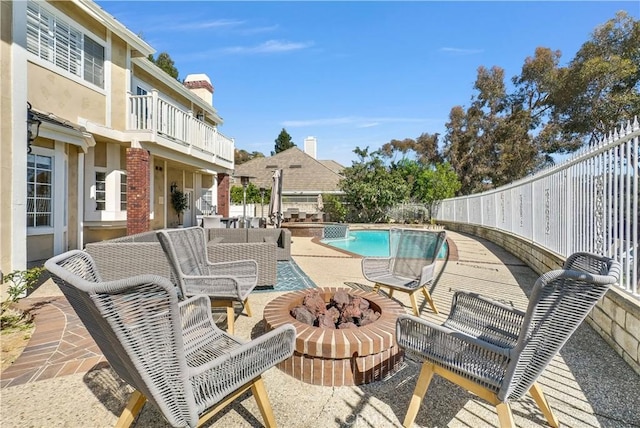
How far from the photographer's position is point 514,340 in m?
2.42

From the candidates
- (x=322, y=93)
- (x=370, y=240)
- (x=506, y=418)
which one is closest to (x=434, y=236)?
(x=506, y=418)

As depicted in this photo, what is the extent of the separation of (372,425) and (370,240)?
13803 millimetres

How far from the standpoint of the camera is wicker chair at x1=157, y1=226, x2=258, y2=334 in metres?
3.54

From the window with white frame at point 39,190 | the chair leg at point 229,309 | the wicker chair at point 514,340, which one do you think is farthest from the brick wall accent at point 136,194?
the wicker chair at point 514,340

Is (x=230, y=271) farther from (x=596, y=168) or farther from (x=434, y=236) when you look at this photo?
(x=596, y=168)

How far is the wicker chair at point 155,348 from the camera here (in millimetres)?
1368

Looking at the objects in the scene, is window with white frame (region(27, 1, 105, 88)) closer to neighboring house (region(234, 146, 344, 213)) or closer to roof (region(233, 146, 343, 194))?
neighboring house (region(234, 146, 344, 213))

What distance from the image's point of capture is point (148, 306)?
1.41 m

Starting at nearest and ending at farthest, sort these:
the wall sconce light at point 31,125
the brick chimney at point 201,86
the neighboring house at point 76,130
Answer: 1. the neighboring house at point 76,130
2. the wall sconce light at point 31,125
3. the brick chimney at point 201,86

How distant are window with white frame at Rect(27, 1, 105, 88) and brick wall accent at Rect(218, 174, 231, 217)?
7.32 metres

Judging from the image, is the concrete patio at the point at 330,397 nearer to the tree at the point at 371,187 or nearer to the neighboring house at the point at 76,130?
the neighboring house at the point at 76,130

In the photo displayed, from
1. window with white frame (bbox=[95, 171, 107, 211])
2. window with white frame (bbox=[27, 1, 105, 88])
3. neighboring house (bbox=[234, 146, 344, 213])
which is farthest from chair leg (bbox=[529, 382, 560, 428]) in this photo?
neighboring house (bbox=[234, 146, 344, 213])

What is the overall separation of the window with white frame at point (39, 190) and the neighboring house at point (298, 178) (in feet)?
51.5

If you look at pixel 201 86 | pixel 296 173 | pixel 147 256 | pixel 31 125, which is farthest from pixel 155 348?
pixel 296 173
